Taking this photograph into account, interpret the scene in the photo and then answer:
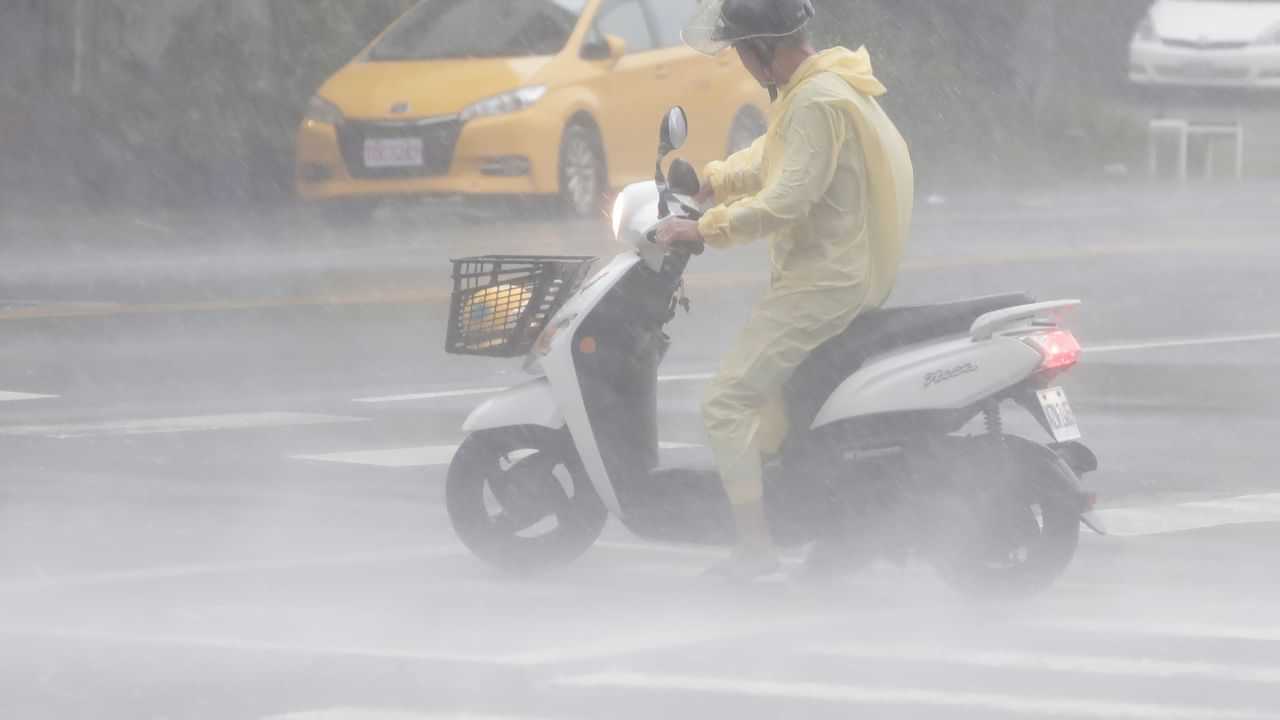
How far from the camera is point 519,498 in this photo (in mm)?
8633

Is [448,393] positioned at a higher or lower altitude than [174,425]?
lower

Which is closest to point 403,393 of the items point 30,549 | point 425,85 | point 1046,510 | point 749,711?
point 30,549

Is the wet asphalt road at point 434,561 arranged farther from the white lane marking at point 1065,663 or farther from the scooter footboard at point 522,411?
the scooter footboard at point 522,411

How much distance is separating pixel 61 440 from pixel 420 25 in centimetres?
1101

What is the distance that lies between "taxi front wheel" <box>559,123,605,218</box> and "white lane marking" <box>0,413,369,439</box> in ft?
30.0

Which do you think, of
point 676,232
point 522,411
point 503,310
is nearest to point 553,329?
point 503,310

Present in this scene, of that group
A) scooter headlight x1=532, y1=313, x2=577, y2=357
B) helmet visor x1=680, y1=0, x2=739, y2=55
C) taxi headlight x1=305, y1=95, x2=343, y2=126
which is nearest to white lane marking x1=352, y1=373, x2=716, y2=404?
scooter headlight x1=532, y1=313, x2=577, y2=357

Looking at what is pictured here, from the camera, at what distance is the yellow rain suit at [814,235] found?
803 cm

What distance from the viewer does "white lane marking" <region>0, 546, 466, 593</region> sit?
28.4ft

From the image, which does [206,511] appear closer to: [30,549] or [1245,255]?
[30,549]

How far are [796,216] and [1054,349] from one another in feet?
2.44

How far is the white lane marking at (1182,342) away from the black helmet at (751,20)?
7.09 metres

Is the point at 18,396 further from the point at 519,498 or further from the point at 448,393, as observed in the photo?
the point at 519,498

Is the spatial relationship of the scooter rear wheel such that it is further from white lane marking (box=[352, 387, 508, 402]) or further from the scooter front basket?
white lane marking (box=[352, 387, 508, 402])
